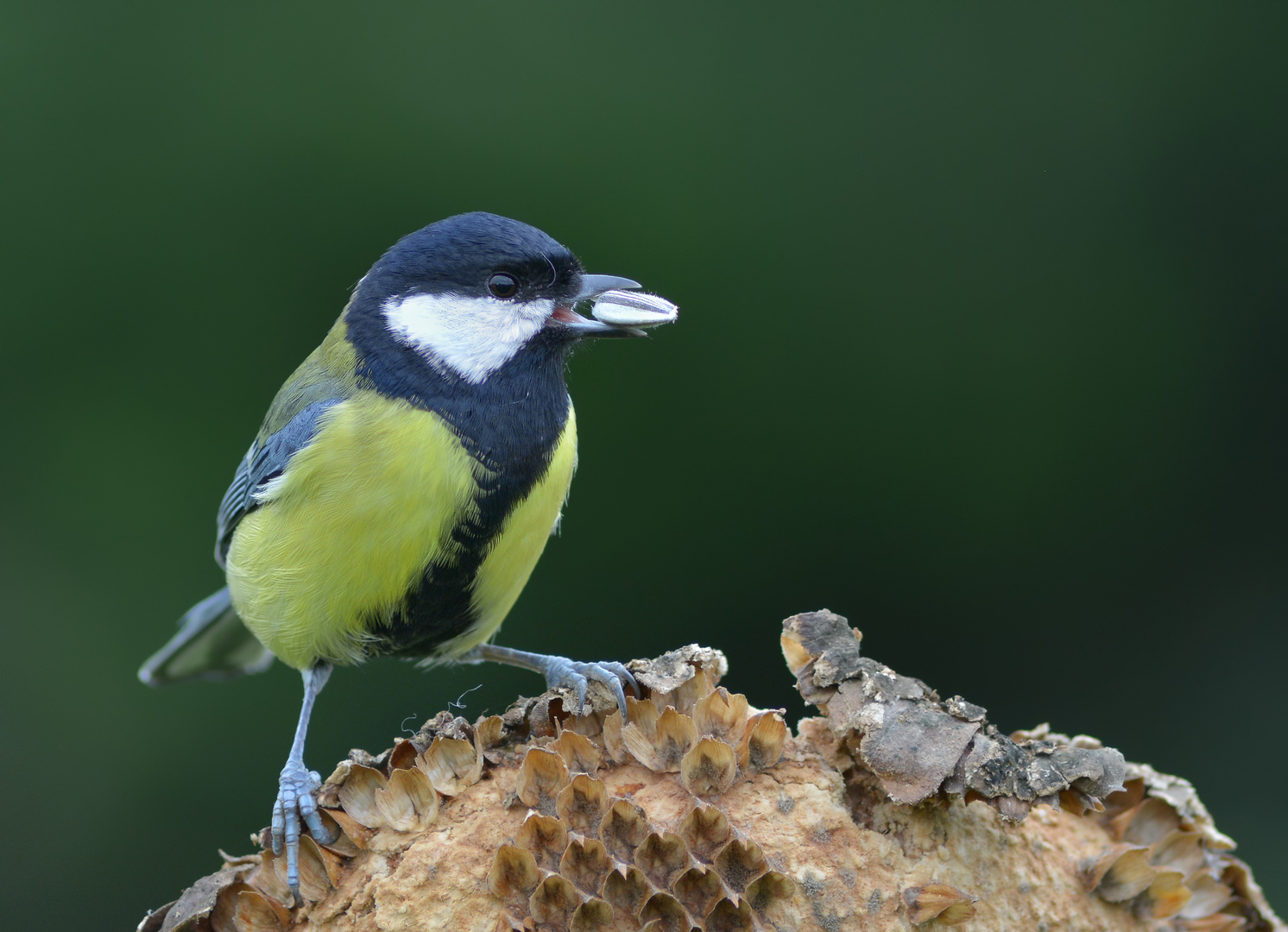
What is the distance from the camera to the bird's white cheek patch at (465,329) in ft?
6.38

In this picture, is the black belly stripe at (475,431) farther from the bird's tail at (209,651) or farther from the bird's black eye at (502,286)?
the bird's tail at (209,651)

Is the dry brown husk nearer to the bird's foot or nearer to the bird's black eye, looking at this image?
the bird's foot

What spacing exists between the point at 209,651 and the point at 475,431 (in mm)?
1147

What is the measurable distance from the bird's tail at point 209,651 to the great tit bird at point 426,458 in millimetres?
497

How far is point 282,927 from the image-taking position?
1174mm

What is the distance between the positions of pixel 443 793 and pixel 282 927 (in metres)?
0.20

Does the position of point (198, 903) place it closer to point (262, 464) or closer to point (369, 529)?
point (369, 529)

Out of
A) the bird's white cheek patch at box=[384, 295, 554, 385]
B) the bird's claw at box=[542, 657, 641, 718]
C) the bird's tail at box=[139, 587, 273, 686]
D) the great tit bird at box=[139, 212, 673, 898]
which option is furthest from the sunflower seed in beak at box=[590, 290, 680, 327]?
the bird's tail at box=[139, 587, 273, 686]

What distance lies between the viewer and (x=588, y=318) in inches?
81.0

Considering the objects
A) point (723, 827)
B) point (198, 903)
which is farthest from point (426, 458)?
point (723, 827)

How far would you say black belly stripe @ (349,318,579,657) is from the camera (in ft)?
6.15

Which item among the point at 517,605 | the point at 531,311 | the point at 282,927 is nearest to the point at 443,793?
the point at 282,927

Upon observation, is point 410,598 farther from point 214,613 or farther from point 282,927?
point 214,613

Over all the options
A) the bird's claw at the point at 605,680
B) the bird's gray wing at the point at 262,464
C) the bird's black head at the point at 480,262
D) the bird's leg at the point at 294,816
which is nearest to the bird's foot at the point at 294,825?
the bird's leg at the point at 294,816
